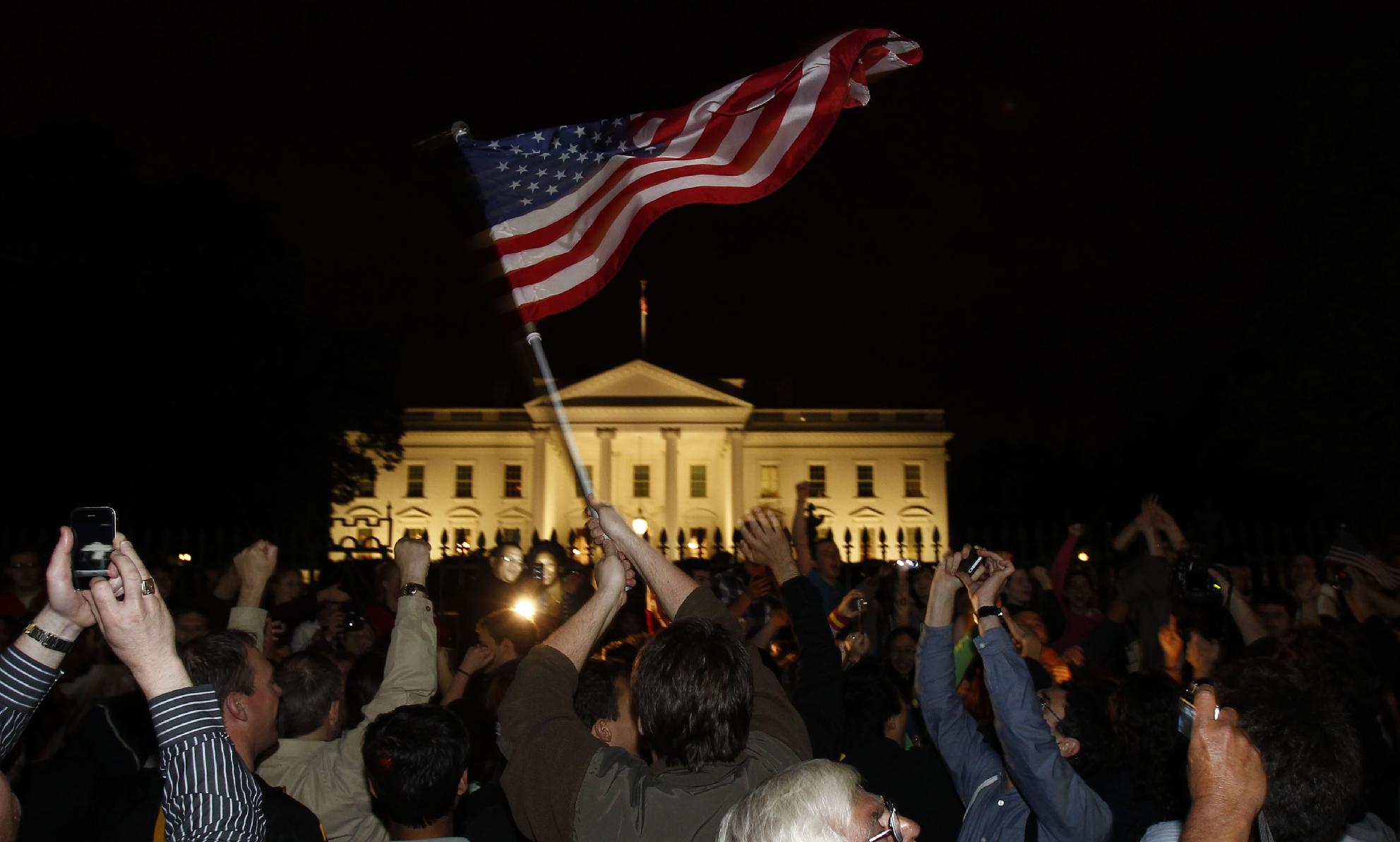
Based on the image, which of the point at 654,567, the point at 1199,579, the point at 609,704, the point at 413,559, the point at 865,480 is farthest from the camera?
the point at 865,480

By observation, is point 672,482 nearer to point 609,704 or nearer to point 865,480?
point 865,480

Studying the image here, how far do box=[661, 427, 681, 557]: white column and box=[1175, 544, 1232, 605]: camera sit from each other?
54460 millimetres

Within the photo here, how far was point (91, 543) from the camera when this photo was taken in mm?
2287

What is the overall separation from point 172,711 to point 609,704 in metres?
1.84

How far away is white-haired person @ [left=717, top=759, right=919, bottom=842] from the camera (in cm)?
211

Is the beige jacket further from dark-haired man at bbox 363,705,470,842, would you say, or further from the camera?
the camera

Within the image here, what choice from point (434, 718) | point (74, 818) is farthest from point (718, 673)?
point (74, 818)

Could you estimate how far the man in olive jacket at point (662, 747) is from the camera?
8.76 ft

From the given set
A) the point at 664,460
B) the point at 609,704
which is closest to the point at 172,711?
the point at 609,704

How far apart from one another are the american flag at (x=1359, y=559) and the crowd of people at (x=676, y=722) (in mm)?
1325

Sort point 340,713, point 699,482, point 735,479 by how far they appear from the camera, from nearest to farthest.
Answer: point 340,713
point 735,479
point 699,482

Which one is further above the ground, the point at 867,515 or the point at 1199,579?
the point at 867,515

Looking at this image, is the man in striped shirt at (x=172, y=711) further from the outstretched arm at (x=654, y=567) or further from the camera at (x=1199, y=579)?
the camera at (x=1199, y=579)

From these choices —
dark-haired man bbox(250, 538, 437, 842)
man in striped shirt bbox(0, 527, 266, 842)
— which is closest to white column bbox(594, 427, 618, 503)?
dark-haired man bbox(250, 538, 437, 842)
